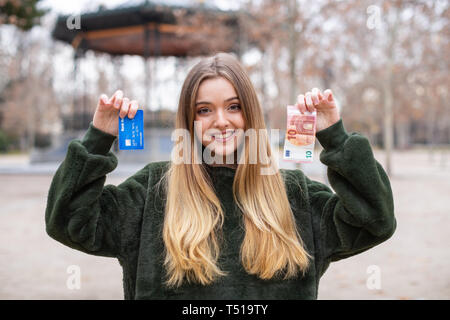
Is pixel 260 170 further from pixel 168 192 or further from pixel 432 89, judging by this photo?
pixel 432 89

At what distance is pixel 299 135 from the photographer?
68.2 inches

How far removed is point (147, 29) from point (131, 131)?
16427mm

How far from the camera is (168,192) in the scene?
5.76ft

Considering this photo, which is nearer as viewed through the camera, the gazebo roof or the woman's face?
the woman's face

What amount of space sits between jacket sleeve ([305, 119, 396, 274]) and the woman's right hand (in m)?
0.75

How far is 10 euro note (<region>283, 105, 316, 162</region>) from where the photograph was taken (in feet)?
5.57

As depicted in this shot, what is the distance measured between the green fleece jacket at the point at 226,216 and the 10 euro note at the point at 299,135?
0.07m

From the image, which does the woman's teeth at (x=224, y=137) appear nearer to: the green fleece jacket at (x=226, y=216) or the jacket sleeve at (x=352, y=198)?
the green fleece jacket at (x=226, y=216)
